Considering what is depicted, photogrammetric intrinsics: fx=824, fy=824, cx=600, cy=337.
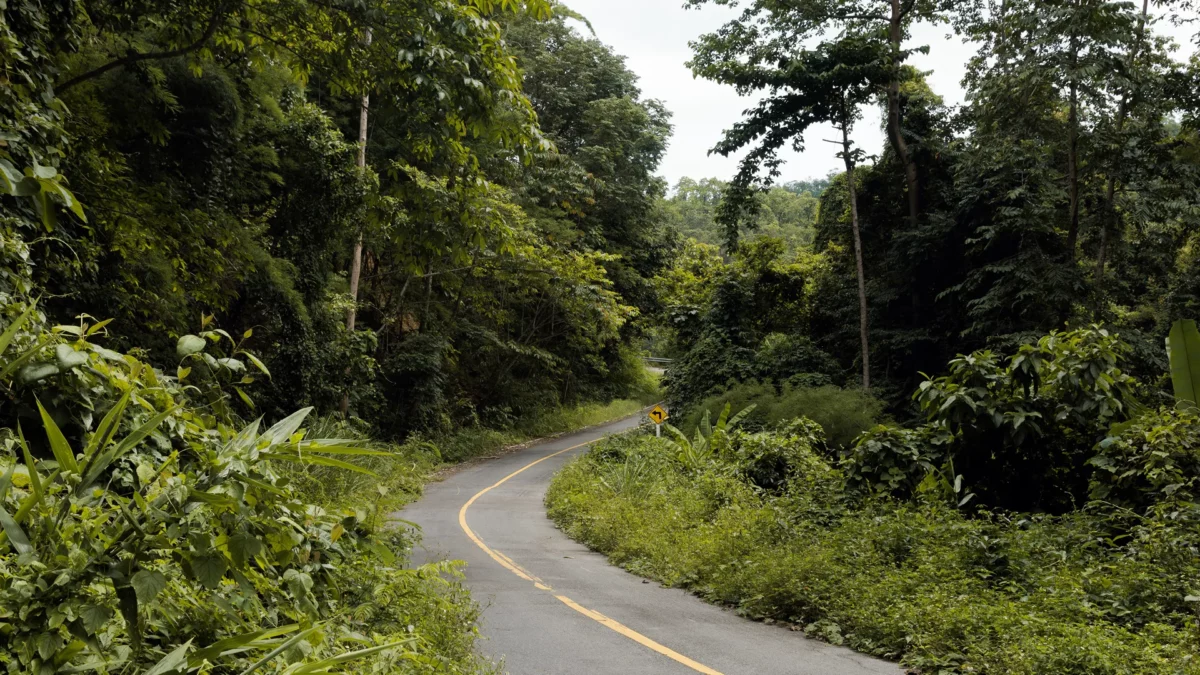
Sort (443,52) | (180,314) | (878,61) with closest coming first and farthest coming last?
1. (443,52)
2. (180,314)
3. (878,61)

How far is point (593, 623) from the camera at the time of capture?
7.96 metres

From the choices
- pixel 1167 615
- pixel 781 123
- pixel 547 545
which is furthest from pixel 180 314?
pixel 781 123

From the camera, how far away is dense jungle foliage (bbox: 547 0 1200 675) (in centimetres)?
757

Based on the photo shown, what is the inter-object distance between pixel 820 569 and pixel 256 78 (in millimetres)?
10921

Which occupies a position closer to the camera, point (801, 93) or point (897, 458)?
point (897, 458)

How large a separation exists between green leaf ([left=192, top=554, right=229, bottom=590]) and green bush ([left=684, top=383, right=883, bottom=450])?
16347 millimetres

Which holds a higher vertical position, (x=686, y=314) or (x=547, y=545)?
(x=686, y=314)

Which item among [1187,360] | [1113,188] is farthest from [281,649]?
[1113,188]

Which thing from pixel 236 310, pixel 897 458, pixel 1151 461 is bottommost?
pixel 897 458

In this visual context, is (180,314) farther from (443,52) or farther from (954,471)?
(954,471)

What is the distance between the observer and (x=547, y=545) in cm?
A: 1358

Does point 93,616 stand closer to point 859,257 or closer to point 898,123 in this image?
point 859,257

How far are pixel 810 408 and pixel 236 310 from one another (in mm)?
13085

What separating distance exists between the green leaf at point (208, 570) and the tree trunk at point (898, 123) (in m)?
23.0
